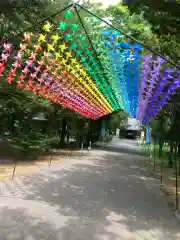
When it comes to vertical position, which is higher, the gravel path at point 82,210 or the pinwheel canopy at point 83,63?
the pinwheel canopy at point 83,63

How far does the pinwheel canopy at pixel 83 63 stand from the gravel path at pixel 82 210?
10.5 feet

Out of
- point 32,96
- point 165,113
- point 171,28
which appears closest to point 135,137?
point 165,113

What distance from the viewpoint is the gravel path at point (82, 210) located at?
6004 millimetres

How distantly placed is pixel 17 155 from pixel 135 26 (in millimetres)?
10719

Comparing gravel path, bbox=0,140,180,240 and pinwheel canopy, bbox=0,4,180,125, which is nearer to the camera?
gravel path, bbox=0,140,180,240

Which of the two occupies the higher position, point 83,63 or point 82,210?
point 83,63

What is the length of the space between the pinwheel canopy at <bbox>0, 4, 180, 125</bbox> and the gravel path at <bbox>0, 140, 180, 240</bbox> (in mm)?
3209

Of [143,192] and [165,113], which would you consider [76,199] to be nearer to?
[143,192]

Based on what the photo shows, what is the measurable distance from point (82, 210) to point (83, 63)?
169 inches

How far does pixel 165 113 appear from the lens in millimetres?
22188

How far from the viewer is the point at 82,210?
7801 millimetres

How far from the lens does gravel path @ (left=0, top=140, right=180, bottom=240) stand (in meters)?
6.00

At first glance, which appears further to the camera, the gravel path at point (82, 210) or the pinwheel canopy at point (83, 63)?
the pinwheel canopy at point (83, 63)

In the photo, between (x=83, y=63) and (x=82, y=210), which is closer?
(x=82, y=210)
